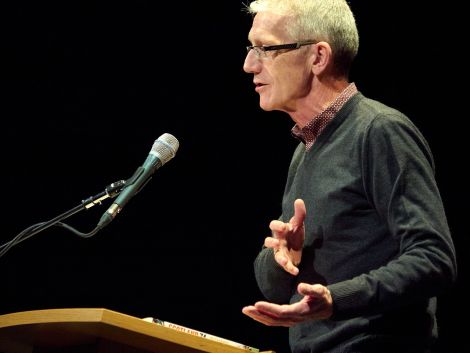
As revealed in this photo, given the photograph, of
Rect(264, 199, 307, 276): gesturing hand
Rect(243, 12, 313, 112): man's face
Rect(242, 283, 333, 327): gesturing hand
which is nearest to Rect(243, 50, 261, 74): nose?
Rect(243, 12, 313, 112): man's face

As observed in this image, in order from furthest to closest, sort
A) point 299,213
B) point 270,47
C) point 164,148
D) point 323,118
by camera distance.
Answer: point 270,47 → point 323,118 → point 164,148 → point 299,213

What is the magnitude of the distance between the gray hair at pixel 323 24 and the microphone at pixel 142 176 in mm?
586

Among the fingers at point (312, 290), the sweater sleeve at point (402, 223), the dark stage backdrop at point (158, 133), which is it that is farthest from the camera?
the dark stage backdrop at point (158, 133)

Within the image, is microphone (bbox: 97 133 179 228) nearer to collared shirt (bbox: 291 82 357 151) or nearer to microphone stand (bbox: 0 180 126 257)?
microphone stand (bbox: 0 180 126 257)

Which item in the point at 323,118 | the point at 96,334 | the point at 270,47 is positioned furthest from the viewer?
the point at 270,47

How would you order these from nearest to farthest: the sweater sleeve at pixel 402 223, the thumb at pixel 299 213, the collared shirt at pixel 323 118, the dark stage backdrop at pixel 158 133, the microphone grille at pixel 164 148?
the sweater sleeve at pixel 402 223 → the thumb at pixel 299 213 → the microphone grille at pixel 164 148 → the collared shirt at pixel 323 118 → the dark stage backdrop at pixel 158 133

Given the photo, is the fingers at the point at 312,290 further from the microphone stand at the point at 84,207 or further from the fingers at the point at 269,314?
the microphone stand at the point at 84,207

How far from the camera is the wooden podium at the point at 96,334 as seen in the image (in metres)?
1.65

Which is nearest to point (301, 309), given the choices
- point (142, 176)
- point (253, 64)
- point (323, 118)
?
point (142, 176)

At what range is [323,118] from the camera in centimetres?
222

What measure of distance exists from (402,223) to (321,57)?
72 centimetres

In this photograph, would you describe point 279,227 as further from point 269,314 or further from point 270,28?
point 270,28

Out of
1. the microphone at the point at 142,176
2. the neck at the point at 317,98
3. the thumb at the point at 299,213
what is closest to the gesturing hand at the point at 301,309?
the thumb at the point at 299,213

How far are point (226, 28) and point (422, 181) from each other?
97.8 inches
